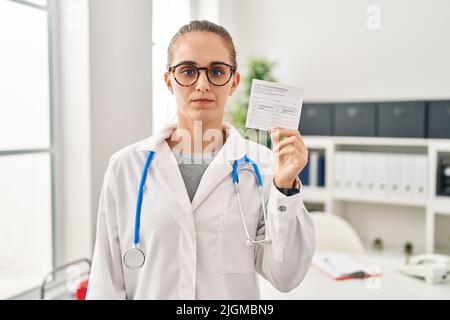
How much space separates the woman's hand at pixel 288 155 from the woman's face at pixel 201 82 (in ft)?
0.27

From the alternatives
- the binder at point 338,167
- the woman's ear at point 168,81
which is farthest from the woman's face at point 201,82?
the binder at point 338,167

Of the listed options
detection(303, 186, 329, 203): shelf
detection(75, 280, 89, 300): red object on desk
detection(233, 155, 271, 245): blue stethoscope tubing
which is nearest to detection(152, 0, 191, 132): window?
detection(233, 155, 271, 245): blue stethoscope tubing

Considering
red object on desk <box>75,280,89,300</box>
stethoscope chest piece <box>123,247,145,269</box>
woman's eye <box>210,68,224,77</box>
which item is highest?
woman's eye <box>210,68,224,77</box>

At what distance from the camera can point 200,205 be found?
0.53 m

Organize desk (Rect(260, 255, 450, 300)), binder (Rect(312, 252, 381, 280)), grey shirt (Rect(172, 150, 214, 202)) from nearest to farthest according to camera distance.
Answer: grey shirt (Rect(172, 150, 214, 202)), desk (Rect(260, 255, 450, 300)), binder (Rect(312, 252, 381, 280))

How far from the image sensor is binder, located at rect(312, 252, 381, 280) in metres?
1.07

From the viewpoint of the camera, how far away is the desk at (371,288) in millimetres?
694

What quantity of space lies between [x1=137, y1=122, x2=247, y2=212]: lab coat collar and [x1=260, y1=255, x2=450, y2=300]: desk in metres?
0.25

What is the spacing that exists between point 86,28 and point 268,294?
0.55 metres

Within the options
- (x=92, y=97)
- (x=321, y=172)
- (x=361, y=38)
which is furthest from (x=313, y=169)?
(x=92, y=97)

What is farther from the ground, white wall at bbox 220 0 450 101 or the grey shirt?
white wall at bbox 220 0 450 101

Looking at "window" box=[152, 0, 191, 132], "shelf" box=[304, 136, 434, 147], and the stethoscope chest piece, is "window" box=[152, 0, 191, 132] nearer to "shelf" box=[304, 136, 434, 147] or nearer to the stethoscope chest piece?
the stethoscope chest piece

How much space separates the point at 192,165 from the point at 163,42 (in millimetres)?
174
